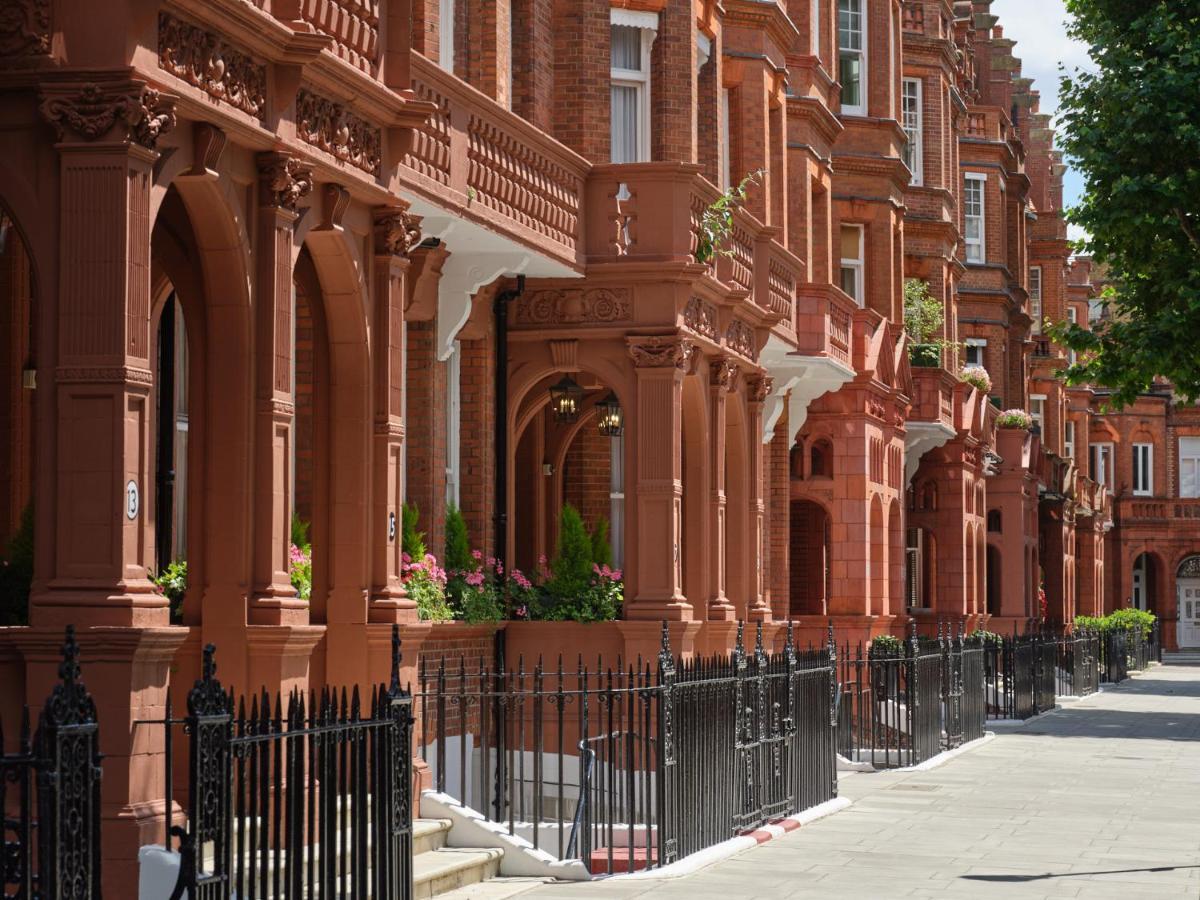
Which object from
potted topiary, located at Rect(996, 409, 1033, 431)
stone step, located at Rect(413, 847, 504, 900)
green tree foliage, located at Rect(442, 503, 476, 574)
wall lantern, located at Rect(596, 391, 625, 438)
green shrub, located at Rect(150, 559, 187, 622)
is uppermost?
potted topiary, located at Rect(996, 409, 1033, 431)

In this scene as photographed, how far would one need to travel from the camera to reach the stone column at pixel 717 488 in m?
22.9

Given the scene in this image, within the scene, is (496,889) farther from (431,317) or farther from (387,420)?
(431,317)

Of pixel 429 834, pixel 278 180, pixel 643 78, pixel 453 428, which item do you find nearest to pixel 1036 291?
pixel 643 78

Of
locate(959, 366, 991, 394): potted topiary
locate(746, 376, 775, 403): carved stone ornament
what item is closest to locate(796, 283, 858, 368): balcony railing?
locate(746, 376, 775, 403): carved stone ornament

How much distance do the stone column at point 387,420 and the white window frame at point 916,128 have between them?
97.3ft

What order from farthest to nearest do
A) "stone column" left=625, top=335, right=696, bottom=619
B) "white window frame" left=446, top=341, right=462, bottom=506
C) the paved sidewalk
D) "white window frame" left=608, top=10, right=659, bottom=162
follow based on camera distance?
→ "white window frame" left=608, top=10, right=659, bottom=162
"stone column" left=625, top=335, right=696, bottom=619
"white window frame" left=446, top=341, right=462, bottom=506
the paved sidewalk

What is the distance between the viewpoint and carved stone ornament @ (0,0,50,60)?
34.7 feet

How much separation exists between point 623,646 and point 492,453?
224 centimetres

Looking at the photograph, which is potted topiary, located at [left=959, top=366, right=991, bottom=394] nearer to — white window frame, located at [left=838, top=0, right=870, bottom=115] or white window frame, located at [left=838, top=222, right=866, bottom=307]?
white window frame, located at [left=838, top=222, right=866, bottom=307]

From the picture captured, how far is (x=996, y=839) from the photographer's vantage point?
17016mm

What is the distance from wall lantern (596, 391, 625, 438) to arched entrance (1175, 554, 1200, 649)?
69.6 metres

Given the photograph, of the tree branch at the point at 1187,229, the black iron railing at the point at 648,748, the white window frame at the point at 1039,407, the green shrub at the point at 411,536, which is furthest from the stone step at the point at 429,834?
the white window frame at the point at 1039,407

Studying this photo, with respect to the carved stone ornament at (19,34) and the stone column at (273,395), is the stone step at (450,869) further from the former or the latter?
the carved stone ornament at (19,34)

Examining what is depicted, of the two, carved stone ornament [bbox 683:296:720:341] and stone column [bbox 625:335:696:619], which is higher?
carved stone ornament [bbox 683:296:720:341]
